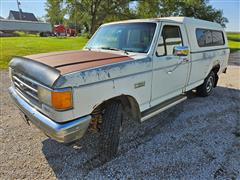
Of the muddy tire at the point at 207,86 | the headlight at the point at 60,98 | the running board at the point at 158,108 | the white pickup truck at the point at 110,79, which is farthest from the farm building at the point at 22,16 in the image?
the headlight at the point at 60,98

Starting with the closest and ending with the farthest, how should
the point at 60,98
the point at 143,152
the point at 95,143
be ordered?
the point at 60,98, the point at 143,152, the point at 95,143

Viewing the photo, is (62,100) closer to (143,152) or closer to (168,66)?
(143,152)

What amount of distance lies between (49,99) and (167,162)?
1920 mm

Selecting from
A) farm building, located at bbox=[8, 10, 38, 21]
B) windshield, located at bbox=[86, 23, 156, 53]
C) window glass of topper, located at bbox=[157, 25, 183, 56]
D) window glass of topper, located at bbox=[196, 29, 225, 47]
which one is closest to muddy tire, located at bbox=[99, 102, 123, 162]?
windshield, located at bbox=[86, 23, 156, 53]

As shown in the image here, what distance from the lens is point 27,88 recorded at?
2.79 m

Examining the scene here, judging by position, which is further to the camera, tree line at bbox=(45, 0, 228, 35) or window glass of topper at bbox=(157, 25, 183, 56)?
tree line at bbox=(45, 0, 228, 35)

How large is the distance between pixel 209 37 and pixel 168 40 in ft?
7.63

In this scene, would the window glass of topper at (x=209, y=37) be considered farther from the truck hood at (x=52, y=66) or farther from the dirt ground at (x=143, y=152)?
the truck hood at (x=52, y=66)

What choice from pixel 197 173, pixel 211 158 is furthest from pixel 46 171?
pixel 211 158

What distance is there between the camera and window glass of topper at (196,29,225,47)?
16.0ft

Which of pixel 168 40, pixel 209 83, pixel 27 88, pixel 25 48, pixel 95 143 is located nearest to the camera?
pixel 27 88

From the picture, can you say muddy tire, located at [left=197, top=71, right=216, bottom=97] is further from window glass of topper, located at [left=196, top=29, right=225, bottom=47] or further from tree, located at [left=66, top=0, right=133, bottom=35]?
tree, located at [left=66, top=0, right=133, bottom=35]

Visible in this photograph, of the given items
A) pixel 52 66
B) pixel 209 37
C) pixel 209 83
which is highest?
pixel 209 37

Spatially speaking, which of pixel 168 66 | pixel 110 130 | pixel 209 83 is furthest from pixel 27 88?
pixel 209 83
